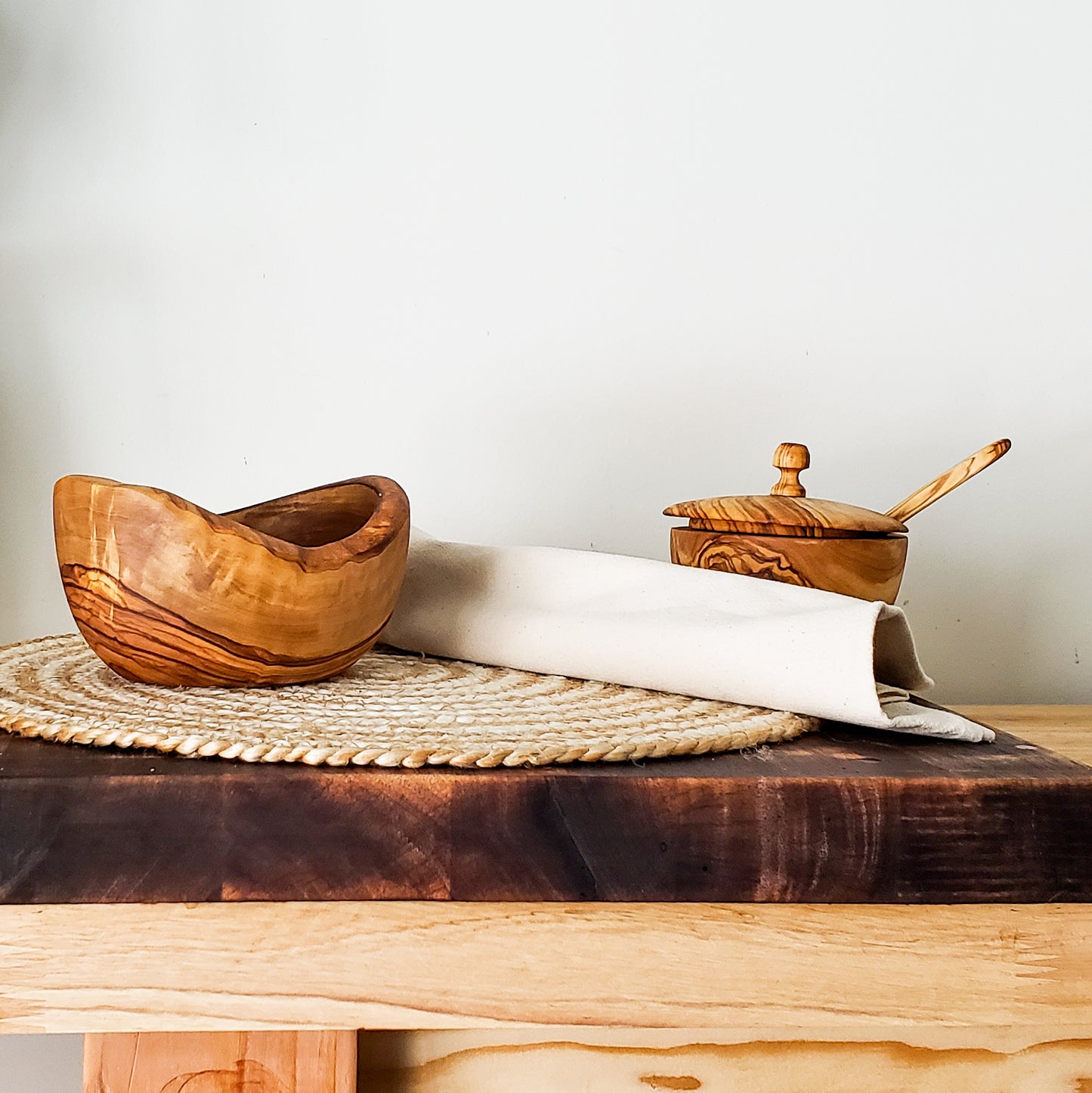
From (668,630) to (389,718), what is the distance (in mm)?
150

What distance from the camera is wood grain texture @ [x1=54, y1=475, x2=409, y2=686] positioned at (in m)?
0.46

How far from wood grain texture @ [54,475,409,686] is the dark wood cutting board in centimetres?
8

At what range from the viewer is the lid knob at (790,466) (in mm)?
648

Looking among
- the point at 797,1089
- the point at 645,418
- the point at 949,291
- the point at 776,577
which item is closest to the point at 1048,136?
the point at 949,291

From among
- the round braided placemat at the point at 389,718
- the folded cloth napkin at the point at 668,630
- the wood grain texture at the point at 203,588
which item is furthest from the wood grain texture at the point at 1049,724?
the wood grain texture at the point at 203,588

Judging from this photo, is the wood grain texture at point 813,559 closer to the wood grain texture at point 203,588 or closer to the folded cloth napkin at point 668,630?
the folded cloth napkin at point 668,630

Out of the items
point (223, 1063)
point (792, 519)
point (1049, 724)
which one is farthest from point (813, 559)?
point (223, 1063)

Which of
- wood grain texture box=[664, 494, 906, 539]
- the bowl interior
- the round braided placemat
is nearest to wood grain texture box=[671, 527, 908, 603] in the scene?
wood grain texture box=[664, 494, 906, 539]

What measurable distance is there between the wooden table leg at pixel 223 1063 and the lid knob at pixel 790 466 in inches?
16.2

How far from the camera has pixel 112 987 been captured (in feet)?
1.23

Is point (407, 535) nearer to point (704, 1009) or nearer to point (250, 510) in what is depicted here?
point (250, 510)

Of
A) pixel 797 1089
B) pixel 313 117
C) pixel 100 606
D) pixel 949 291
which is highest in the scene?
pixel 313 117

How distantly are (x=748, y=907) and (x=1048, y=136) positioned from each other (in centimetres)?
86

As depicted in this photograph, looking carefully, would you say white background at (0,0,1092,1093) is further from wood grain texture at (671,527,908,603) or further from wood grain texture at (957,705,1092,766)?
wood grain texture at (671,527,908,603)
